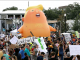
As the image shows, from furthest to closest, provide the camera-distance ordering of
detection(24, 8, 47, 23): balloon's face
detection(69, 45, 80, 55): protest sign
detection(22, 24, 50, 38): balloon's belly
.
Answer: detection(24, 8, 47, 23): balloon's face
detection(22, 24, 50, 38): balloon's belly
detection(69, 45, 80, 55): protest sign

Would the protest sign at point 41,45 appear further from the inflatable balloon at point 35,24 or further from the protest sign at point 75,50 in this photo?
the inflatable balloon at point 35,24

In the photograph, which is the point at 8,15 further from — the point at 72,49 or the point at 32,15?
the point at 72,49

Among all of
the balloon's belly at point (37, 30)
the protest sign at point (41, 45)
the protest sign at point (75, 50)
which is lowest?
the balloon's belly at point (37, 30)

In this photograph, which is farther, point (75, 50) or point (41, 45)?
point (41, 45)

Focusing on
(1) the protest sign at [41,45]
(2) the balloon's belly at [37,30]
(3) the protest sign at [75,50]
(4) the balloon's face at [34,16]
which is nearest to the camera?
(3) the protest sign at [75,50]

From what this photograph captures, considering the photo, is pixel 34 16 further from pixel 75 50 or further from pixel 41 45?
pixel 75 50

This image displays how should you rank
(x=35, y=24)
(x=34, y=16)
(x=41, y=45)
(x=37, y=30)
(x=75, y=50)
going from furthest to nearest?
(x=34, y=16), (x=35, y=24), (x=37, y=30), (x=41, y=45), (x=75, y=50)

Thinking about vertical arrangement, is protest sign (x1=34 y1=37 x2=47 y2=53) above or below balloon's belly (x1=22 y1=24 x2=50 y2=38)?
above

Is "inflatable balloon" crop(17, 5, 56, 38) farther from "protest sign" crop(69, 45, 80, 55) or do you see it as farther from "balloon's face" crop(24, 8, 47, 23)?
"protest sign" crop(69, 45, 80, 55)

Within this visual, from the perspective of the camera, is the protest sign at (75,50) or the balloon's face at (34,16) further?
the balloon's face at (34,16)

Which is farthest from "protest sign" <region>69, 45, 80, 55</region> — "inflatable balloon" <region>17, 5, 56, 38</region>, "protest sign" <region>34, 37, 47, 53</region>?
"inflatable balloon" <region>17, 5, 56, 38</region>

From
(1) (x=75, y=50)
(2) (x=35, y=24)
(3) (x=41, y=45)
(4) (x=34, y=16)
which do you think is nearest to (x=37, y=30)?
(2) (x=35, y=24)

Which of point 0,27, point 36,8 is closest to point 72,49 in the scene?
point 36,8

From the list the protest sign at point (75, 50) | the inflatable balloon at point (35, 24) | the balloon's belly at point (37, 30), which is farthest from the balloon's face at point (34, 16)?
the protest sign at point (75, 50)
